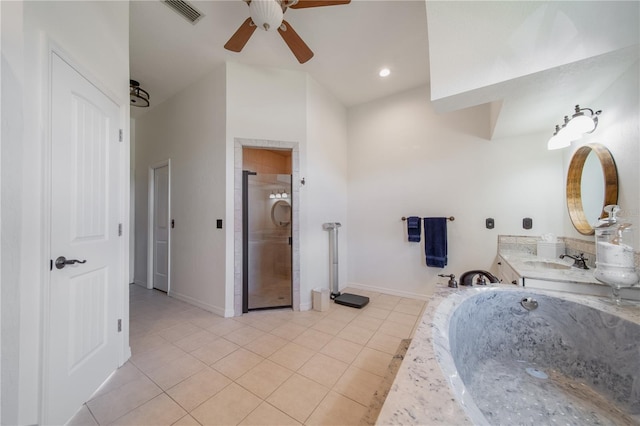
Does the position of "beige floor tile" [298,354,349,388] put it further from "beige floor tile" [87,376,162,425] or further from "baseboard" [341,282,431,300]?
"baseboard" [341,282,431,300]

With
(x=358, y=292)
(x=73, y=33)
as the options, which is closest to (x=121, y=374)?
(x=73, y=33)

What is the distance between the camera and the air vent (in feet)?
6.14

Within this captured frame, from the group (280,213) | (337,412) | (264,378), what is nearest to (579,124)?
(337,412)

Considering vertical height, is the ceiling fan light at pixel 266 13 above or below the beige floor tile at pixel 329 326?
above

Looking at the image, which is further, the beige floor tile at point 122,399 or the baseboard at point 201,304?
the baseboard at point 201,304

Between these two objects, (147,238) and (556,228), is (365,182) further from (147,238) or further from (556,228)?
(147,238)

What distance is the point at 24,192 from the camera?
106 centimetres

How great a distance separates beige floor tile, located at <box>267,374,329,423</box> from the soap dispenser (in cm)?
179

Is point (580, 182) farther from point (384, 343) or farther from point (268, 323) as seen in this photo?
point (268, 323)

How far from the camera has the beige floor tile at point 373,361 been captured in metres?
1.67

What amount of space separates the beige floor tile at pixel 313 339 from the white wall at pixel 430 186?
147cm

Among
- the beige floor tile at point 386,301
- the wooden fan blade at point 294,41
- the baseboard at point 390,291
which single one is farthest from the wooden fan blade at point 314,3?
the baseboard at point 390,291

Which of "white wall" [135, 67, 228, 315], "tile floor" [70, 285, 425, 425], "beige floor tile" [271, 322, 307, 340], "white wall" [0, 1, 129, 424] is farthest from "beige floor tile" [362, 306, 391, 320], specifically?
"white wall" [0, 1, 129, 424]

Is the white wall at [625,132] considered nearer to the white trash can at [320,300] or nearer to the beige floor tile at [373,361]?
the beige floor tile at [373,361]
